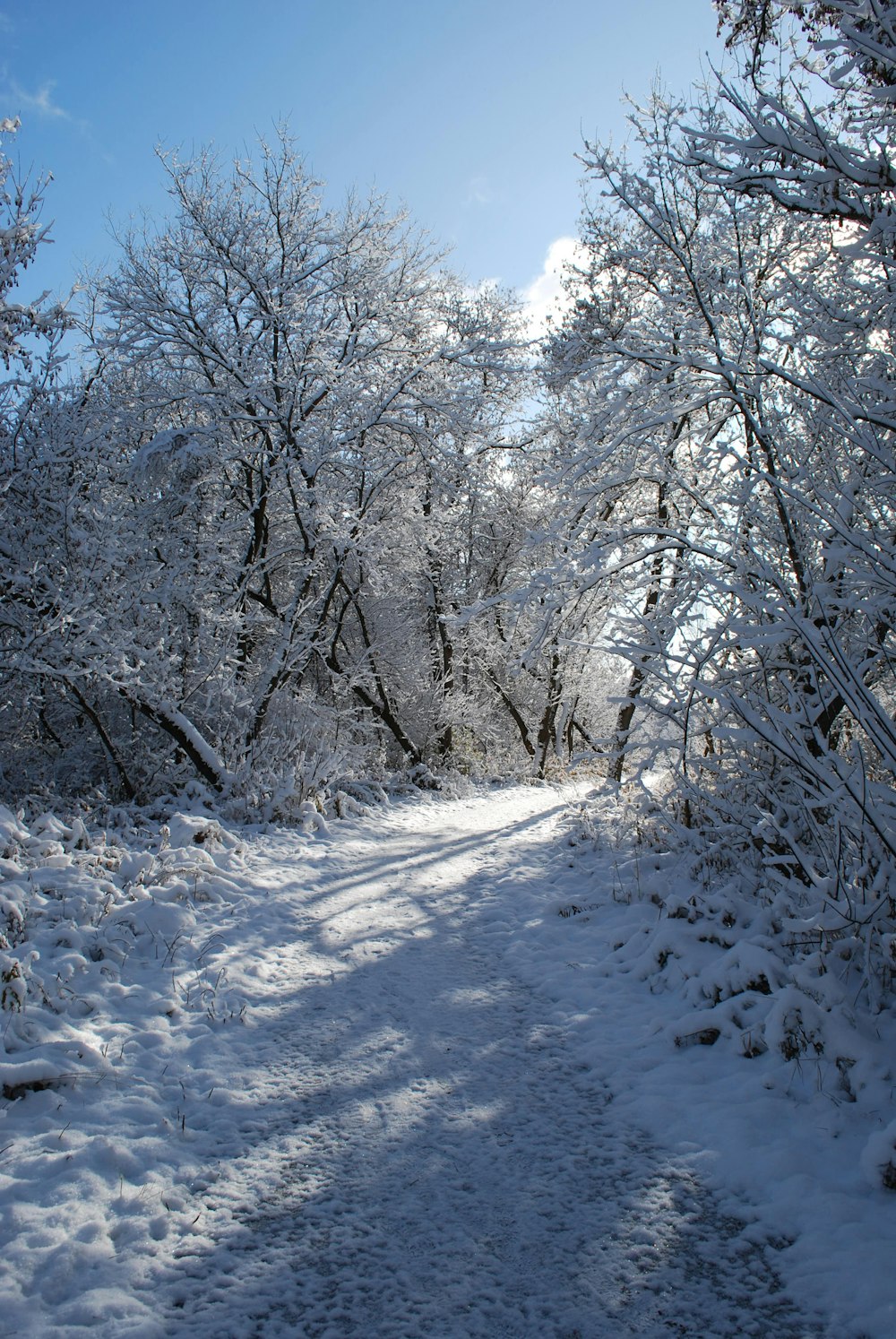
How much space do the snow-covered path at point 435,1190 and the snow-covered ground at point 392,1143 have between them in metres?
0.01

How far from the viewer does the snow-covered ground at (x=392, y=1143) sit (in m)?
2.24

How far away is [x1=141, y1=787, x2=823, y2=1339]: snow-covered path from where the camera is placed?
7.25 ft

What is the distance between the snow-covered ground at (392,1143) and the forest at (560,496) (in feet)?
2.13

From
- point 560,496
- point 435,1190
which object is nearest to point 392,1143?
point 435,1190

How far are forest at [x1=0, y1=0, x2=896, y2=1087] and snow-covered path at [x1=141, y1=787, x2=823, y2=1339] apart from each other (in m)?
1.17

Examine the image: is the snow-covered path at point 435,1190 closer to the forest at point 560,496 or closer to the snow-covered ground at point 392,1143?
the snow-covered ground at point 392,1143

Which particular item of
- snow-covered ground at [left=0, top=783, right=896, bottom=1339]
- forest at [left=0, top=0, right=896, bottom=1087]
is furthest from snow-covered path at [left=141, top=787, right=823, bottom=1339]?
forest at [left=0, top=0, right=896, bottom=1087]

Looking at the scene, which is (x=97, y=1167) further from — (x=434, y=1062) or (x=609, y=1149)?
(x=609, y=1149)

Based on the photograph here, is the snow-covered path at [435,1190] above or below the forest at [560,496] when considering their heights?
below

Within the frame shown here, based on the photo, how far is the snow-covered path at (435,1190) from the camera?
221 centimetres

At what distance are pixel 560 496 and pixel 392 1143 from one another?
499 centimetres

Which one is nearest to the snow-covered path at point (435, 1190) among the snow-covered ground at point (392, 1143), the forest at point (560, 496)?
the snow-covered ground at point (392, 1143)

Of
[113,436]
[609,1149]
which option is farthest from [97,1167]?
[113,436]

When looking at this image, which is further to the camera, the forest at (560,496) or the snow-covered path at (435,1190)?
the forest at (560,496)
